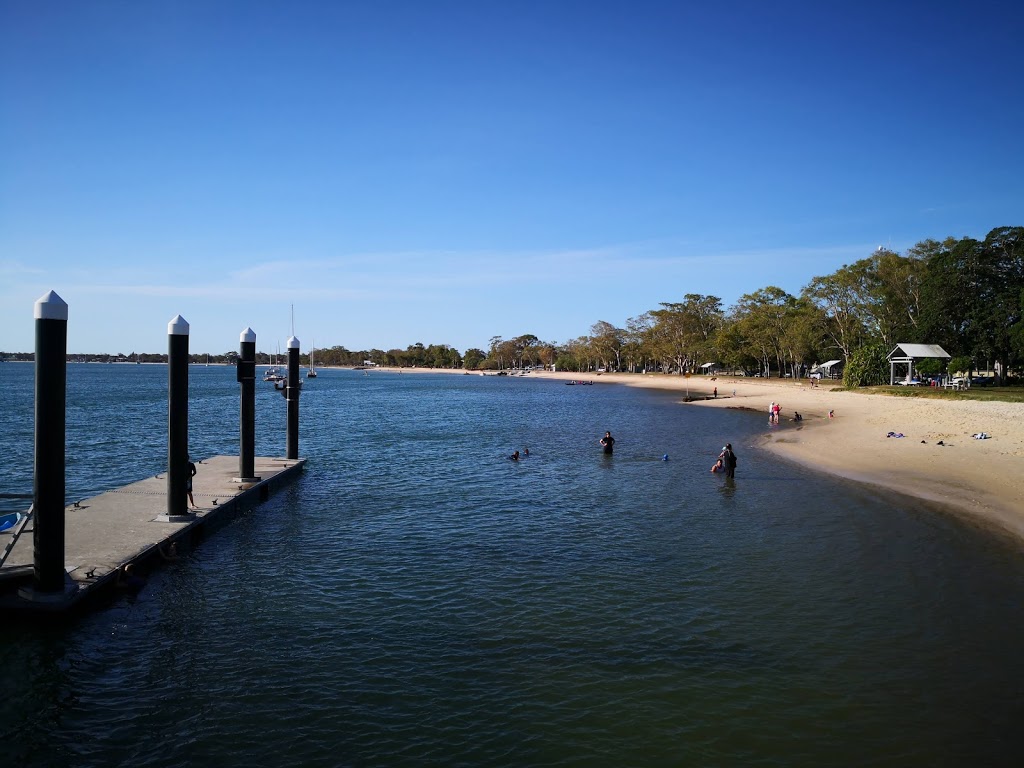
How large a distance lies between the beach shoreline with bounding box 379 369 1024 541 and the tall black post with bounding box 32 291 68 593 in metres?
21.2

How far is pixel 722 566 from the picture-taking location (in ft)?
51.5

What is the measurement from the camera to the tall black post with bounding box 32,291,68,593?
36.3 ft

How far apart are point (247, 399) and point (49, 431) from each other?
420 inches

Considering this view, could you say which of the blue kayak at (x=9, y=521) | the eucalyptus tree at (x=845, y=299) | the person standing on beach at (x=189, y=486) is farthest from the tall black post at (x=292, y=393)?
the eucalyptus tree at (x=845, y=299)

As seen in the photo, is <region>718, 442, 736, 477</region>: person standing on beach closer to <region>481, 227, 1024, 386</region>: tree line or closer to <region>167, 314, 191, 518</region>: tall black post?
<region>167, 314, 191, 518</region>: tall black post

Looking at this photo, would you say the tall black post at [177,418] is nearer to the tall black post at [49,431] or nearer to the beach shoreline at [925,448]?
the tall black post at [49,431]

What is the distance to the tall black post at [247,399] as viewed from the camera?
21516 mm

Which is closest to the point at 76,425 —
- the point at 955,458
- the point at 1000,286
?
the point at 955,458

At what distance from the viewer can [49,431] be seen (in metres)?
11.2

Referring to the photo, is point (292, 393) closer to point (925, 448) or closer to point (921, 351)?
point (925, 448)

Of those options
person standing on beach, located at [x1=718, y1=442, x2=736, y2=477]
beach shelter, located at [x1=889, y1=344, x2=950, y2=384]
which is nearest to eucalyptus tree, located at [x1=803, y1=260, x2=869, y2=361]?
beach shelter, located at [x1=889, y1=344, x2=950, y2=384]

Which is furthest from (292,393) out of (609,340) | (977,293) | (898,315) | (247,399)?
(609,340)

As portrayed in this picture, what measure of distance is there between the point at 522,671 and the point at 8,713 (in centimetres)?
709

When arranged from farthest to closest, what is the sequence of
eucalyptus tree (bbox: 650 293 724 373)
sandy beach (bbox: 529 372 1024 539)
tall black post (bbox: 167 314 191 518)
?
eucalyptus tree (bbox: 650 293 724 373) → sandy beach (bbox: 529 372 1024 539) → tall black post (bbox: 167 314 191 518)
